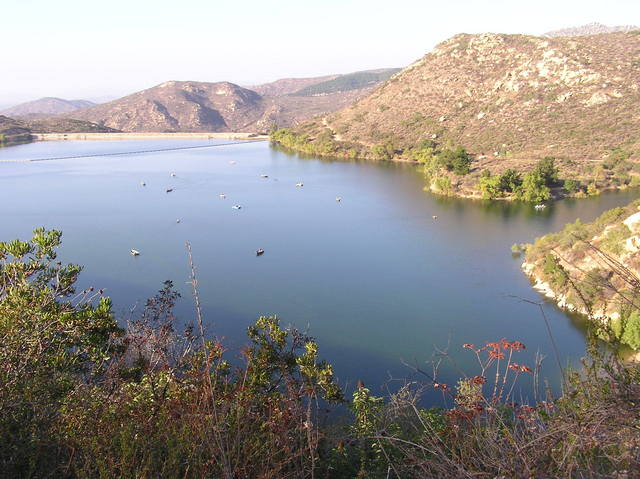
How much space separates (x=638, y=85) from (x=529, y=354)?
119ft

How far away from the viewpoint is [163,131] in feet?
270

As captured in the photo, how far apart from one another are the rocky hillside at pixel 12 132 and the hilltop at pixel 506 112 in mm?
36838

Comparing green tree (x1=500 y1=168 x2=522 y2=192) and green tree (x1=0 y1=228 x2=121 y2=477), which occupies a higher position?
green tree (x1=0 y1=228 x2=121 y2=477)

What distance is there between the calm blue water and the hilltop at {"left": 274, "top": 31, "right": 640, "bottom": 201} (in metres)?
4.73

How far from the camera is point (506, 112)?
42344mm

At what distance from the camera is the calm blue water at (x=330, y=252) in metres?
13.3

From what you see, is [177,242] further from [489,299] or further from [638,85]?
[638,85]

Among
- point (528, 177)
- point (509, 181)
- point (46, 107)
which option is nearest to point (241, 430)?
point (528, 177)

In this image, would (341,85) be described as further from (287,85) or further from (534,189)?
(534,189)

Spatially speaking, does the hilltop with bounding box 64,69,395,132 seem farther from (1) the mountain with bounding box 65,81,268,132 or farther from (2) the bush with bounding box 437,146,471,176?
(2) the bush with bounding box 437,146,471,176

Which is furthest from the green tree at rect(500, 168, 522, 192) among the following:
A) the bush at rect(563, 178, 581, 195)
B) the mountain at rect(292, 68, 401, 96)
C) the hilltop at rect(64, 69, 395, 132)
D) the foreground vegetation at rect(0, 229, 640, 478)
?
the mountain at rect(292, 68, 401, 96)

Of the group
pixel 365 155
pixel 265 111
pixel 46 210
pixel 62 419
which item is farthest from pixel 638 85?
pixel 265 111

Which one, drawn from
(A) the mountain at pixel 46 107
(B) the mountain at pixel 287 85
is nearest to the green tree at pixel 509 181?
(B) the mountain at pixel 287 85

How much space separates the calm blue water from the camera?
13.3 m
